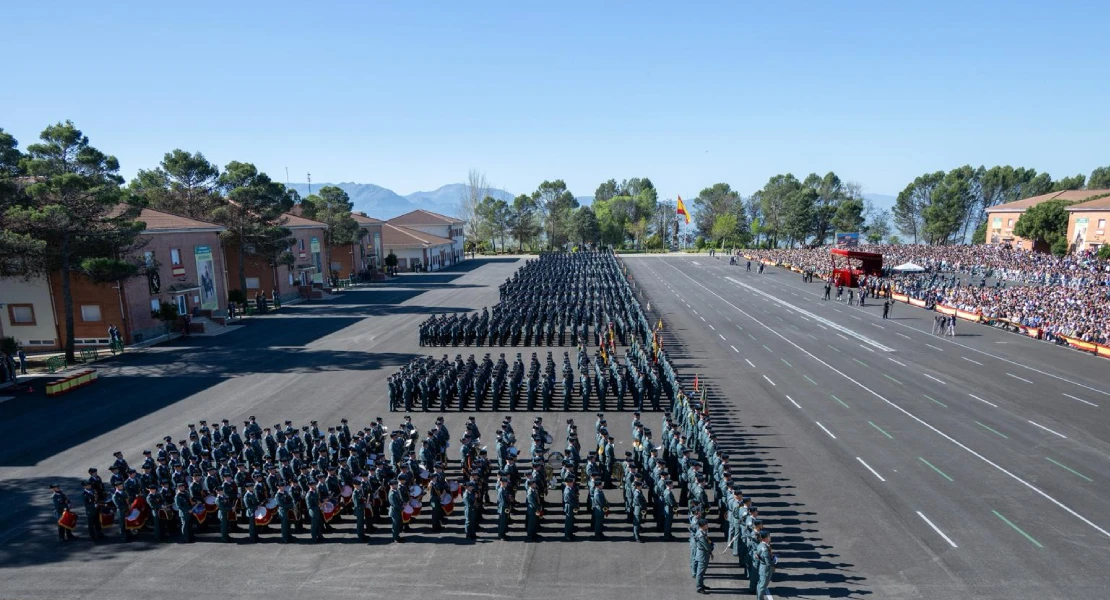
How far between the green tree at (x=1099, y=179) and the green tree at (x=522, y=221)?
8340cm

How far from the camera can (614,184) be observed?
15288 cm

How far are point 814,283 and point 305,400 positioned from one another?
47141 millimetres

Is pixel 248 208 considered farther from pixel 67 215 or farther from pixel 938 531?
pixel 938 531

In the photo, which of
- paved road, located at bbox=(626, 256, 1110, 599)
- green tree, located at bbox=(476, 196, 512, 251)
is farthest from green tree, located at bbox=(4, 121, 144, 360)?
green tree, located at bbox=(476, 196, 512, 251)

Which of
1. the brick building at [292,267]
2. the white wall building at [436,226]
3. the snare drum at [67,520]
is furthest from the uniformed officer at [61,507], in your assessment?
the white wall building at [436,226]

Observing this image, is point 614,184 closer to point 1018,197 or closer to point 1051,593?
point 1018,197

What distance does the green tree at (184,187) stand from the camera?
40375 millimetres

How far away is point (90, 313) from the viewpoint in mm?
29781

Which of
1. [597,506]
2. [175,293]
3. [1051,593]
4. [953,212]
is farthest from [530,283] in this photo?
[953,212]

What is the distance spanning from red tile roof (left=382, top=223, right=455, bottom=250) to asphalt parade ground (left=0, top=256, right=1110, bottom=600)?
137ft

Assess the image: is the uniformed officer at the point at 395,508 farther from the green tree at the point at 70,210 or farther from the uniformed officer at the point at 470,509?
the green tree at the point at 70,210

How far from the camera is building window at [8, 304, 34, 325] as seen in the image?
95.7ft

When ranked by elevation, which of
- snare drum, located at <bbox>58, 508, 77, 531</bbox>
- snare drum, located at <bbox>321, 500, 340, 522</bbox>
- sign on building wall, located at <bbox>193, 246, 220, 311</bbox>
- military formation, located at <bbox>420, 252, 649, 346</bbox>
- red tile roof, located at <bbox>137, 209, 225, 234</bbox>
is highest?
red tile roof, located at <bbox>137, 209, 225, 234</bbox>

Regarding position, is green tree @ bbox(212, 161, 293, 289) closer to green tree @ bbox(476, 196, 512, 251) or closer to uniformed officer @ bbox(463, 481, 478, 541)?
uniformed officer @ bbox(463, 481, 478, 541)
